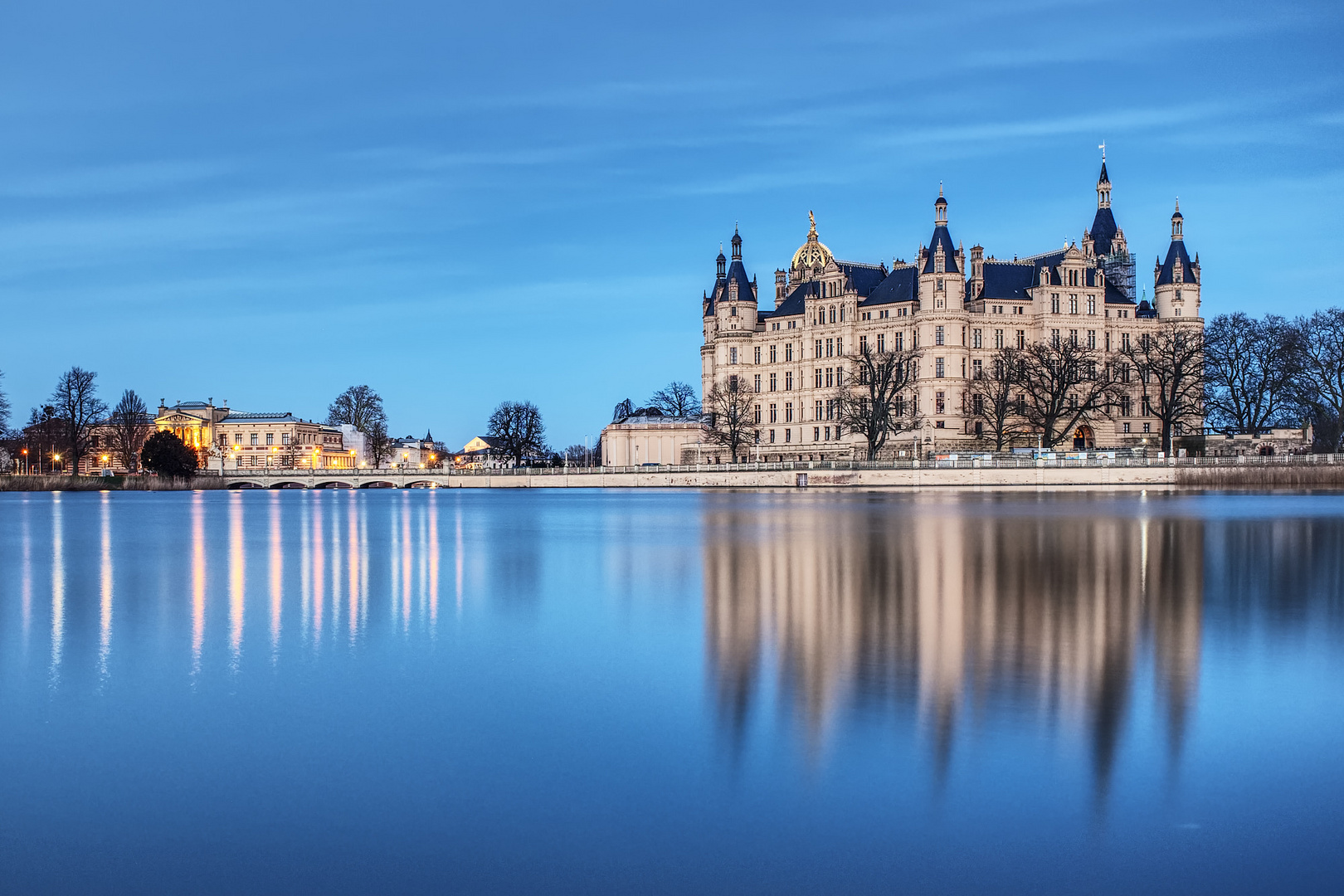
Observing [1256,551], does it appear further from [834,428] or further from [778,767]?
[834,428]

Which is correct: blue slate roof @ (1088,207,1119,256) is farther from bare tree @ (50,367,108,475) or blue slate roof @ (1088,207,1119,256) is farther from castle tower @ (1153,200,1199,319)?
bare tree @ (50,367,108,475)

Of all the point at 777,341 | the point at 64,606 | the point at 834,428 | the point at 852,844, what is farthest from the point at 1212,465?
the point at 852,844

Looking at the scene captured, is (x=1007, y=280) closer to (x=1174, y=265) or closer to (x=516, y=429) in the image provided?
(x=1174, y=265)

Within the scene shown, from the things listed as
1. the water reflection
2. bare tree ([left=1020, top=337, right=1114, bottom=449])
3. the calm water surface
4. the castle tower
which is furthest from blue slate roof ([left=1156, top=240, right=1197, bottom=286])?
the calm water surface

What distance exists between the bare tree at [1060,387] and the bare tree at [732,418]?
22033mm

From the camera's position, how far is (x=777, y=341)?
10294 centimetres

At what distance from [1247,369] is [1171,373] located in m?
5.01

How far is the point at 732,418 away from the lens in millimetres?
96562

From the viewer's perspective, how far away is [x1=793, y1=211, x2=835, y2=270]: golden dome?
12312 cm

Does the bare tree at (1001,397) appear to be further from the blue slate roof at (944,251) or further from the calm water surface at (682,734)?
the calm water surface at (682,734)

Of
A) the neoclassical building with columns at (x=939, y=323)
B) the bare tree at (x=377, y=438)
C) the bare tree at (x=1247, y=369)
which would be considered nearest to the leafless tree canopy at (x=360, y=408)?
the bare tree at (x=377, y=438)

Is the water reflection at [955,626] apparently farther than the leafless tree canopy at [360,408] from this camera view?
No

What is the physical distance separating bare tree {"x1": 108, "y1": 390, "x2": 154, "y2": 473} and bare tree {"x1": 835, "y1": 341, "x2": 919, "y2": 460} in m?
61.8

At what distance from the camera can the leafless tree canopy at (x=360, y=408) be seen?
437 feet
